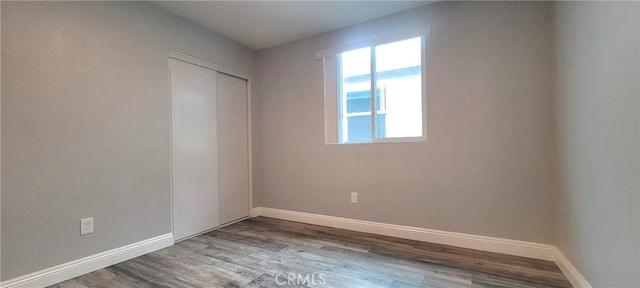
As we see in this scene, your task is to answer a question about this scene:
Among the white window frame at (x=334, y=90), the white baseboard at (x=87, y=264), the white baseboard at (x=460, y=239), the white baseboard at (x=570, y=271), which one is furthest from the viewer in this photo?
the white window frame at (x=334, y=90)

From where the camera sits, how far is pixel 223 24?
9.16 ft

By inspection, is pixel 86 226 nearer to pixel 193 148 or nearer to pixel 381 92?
pixel 193 148

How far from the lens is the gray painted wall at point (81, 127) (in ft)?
5.43

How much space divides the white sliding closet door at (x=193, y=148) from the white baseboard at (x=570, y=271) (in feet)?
10.2

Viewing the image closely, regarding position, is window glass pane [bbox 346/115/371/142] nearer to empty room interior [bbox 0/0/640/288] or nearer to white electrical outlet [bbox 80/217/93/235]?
Answer: empty room interior [bbox 0/0/640/288]

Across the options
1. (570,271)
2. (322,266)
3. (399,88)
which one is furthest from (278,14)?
(570,271)

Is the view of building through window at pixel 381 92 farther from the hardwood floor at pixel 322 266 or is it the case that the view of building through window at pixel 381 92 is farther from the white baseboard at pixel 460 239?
the hardwood floor at pixel 322 266

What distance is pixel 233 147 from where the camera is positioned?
129 inches

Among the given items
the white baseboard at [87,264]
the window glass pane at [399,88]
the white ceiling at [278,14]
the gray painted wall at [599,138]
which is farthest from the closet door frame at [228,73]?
the gray painted wall at [599,138]

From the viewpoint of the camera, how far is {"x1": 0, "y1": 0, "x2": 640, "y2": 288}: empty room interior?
5.24ft

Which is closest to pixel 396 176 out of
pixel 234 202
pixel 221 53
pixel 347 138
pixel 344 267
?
pixel 347 138

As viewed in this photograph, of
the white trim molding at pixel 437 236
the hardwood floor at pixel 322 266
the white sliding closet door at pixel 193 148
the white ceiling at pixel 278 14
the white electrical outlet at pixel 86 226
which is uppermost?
the white ceiling at pixel 278 14

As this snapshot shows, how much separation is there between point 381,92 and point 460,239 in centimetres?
157

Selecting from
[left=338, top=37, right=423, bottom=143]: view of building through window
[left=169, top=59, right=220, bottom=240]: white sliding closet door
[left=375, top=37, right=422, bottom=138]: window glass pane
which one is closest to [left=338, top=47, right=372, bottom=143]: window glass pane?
[left=338, top=37, right=423, bottom=143]: view of building through window
